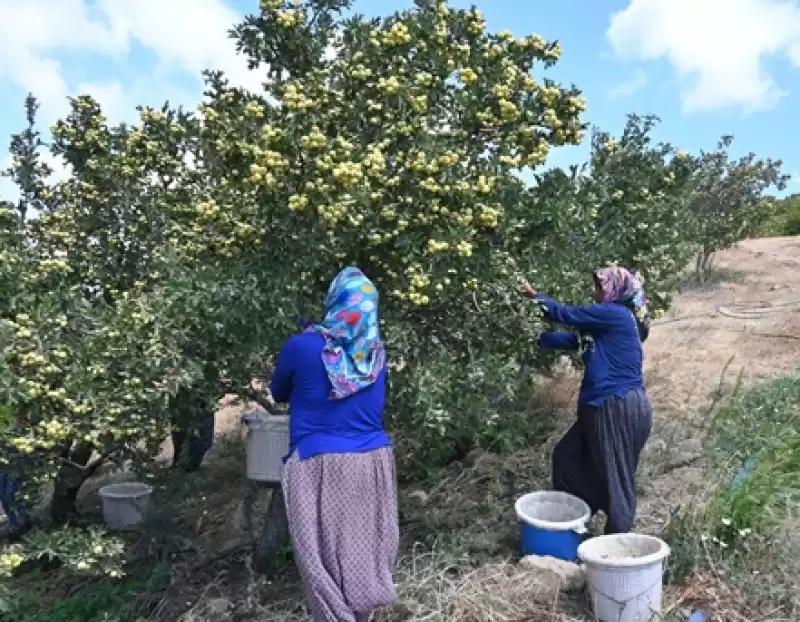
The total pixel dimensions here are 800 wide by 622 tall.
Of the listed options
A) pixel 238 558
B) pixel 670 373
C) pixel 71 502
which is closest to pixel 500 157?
pixel 238 558

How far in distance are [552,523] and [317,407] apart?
1.45 m

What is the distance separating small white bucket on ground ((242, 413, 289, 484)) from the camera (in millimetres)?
4180

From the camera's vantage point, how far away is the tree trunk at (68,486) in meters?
5.18

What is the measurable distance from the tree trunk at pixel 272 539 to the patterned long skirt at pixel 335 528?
1289 millimetres

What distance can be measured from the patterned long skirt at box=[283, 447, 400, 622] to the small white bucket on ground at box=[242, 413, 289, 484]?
0.89 meters

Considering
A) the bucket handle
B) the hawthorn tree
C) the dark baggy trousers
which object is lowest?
the bucket handle

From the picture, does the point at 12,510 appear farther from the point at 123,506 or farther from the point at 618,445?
the point at 618,445

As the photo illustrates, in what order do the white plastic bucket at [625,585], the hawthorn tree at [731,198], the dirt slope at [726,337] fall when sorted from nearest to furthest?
1. the white plastic bucket at [625,585]
2. the dirt slope at [726,337]
3. the hawthorn tree at [731,198]

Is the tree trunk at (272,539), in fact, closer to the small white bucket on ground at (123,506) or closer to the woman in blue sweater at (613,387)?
the small white bucket on ground at (123,506)

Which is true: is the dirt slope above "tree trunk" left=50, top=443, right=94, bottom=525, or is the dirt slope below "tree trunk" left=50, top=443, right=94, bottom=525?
above

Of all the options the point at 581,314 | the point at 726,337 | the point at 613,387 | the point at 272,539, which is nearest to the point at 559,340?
the point at 581,314

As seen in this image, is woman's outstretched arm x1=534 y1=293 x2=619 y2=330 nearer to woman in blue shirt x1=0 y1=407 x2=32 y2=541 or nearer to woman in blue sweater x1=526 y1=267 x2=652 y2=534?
woman in blue sweater x1=526 y1=267 x2=652 y2=534

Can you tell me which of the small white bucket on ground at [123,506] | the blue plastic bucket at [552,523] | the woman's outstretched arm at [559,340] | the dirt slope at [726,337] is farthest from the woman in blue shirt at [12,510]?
the dirt slope at [726,337]

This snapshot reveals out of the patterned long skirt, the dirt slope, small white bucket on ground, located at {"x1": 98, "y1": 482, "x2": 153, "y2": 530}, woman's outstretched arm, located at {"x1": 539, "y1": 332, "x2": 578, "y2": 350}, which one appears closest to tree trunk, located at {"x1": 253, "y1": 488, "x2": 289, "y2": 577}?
the patterned long skirt
